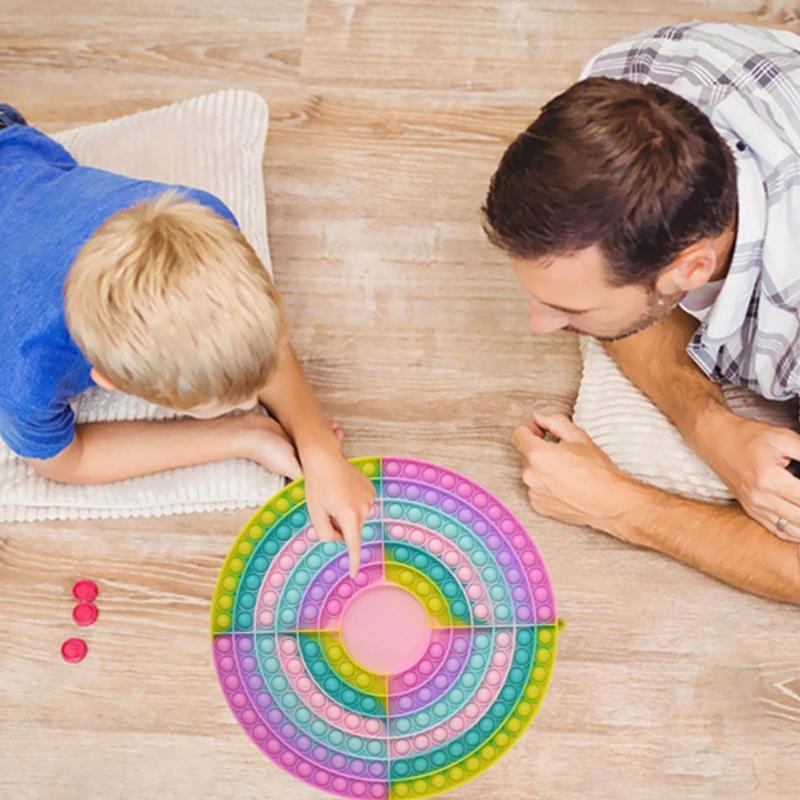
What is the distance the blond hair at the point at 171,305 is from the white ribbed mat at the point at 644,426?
45 centimetres

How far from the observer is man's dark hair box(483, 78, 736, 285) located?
79 cm

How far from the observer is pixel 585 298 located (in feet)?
2.90

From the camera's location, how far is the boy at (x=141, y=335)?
0.79 meters

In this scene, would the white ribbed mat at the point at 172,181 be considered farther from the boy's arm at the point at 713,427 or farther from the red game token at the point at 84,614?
the boy's arm at the point at 713,427

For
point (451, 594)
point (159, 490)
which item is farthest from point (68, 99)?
point (451, 594)

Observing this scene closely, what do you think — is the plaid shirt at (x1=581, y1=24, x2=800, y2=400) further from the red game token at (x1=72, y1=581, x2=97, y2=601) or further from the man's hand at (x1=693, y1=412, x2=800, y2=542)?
the red game token at (x1=72, y1=581, x2=97, y2=601)

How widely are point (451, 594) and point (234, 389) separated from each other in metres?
0.33

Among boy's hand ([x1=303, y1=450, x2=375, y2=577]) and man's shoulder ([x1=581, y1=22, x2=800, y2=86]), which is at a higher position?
man's shoulder ([x1=581, y1=22, x2=800, y2=86])

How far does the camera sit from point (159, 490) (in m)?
1.08

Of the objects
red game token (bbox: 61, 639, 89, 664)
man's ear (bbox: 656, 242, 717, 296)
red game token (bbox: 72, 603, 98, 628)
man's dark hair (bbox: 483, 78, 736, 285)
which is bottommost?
red game token (bbox: 61, 639, 89, 664)

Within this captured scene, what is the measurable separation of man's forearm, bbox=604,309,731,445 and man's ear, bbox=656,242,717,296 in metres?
0.22

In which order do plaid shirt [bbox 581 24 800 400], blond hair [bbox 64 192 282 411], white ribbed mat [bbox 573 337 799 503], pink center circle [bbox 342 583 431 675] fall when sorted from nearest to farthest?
blond hair [bbox 64 192 282 411]
plaid shirt [bbox 581 24 800 400]
pink center circle [bbox 342 583 431 675]
white ribbed mat [bbox 573 337 799 503]

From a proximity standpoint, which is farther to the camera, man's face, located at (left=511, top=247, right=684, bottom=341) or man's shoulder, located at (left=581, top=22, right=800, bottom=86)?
man's shoulder, located at (left=581, top=22, right=800, bottom=86)

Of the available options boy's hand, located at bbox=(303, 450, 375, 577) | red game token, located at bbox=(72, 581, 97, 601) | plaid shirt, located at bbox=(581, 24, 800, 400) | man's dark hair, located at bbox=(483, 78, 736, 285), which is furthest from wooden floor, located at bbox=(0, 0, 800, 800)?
man's dark hair, located at bbox=(483, 78, 736, 285)
